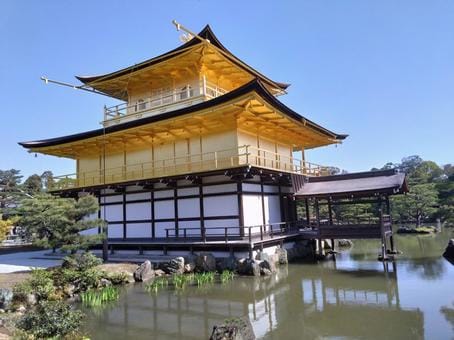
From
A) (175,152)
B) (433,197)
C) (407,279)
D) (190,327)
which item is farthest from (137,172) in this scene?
(433,197)

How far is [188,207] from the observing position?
17422 mm

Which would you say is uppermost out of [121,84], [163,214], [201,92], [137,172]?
[121,84]

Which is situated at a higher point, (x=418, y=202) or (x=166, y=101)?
(x=166, y=101)

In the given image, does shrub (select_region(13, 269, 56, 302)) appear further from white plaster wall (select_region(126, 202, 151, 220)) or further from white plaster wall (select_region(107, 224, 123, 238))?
white plaster wall (select_region(107, 224, 123, 238))

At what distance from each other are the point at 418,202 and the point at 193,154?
2501cm

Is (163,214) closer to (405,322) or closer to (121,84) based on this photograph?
(121,84)

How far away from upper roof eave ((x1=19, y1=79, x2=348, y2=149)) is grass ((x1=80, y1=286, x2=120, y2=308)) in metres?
8.29

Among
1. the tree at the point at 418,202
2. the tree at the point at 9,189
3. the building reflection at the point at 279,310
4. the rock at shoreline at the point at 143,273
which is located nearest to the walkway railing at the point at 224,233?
the building reflection at the point at 279,310

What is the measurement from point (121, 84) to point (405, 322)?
19.7 meters

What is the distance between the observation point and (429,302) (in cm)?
932

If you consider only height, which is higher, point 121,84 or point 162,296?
point 121,84

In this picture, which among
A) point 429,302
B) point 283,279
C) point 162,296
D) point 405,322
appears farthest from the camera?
point 283,279

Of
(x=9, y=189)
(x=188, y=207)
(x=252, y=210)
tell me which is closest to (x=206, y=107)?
(x=188, y=207)

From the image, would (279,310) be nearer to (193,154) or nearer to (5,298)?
(5,298)
